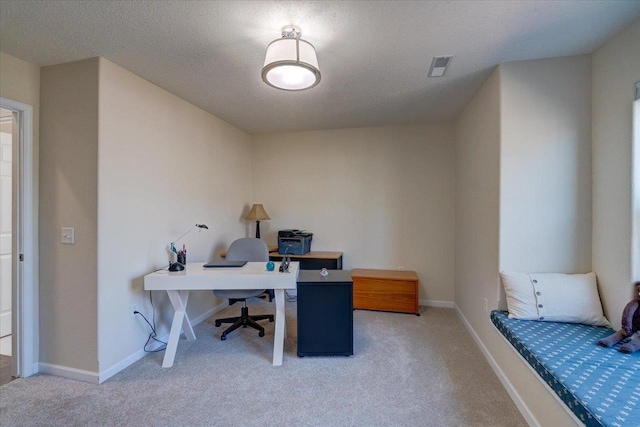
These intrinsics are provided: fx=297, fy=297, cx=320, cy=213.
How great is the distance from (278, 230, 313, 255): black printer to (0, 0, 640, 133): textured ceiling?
187 cm

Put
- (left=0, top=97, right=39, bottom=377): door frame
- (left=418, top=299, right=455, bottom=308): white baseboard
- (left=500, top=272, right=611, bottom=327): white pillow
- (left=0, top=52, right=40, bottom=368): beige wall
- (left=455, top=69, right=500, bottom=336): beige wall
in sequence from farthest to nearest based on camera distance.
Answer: (left=418, top=299, right=455, bottom=308): white baseboard < (left=455, top=69, right=500, bottom=336): beige wall < (left=0, top=97, right=39, bottom=377): door frame < (left=0, top=52, right=40, bottom=368): beige wall < (left=500, top=272, right=611, bottom=327): white pillow

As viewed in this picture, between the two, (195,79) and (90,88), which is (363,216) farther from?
(90,88)

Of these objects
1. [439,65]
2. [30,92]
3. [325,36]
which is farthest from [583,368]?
[30,92]

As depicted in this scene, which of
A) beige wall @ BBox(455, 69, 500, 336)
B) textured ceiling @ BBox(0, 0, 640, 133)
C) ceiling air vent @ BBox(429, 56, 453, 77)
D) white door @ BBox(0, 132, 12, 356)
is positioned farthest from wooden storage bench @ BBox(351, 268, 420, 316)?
white door @ BBox(0, 132, 12, 356)

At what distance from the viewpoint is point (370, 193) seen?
4094mm

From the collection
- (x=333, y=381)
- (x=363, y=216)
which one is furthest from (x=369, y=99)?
(x=333, y=381)

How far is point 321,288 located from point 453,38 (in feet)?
6.71

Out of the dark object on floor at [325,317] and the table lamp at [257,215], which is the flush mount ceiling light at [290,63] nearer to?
the dark object on floor at [325,317]

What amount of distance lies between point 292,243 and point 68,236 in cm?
230

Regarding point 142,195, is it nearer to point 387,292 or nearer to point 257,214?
point 257,214

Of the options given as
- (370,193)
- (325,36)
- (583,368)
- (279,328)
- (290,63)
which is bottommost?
(279,328)

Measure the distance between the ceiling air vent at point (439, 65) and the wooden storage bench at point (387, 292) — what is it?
221 centimetres

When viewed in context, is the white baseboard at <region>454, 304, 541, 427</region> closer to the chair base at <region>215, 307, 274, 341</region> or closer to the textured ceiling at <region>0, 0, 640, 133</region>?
the chair base at <region>215, 307, 274, 341</region>

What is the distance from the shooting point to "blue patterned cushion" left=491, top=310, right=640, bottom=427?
1.22 metres
